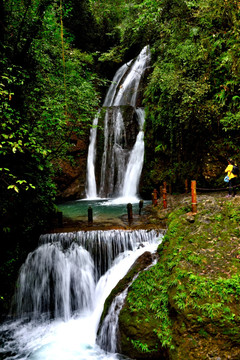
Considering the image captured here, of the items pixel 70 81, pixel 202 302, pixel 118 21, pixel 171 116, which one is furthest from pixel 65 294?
pixel 118 21

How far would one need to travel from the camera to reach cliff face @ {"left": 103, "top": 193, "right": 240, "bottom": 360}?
14.0ft

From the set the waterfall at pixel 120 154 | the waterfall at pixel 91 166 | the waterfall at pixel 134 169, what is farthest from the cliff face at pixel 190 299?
the waterfall at pixel 91 166

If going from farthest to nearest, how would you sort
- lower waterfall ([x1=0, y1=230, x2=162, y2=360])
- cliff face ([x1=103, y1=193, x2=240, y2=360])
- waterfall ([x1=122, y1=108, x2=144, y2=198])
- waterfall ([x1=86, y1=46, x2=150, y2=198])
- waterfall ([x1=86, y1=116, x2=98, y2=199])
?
waterfall ([x1=86, y1=116, x2=98, y2=199]), waterfall ([x1=86, y1=46, x2=150, y2=198]), waterfall ([x1=122, y1=108, x2=144, y2=198]), lower waterfall ([x1=0, y1=230, x2=162, y2=360]), cliff face ([x1=103, y1=193, x2=240, y2=360])

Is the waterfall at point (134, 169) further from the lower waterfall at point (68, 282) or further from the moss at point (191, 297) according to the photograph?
the moss at point (191, 297)

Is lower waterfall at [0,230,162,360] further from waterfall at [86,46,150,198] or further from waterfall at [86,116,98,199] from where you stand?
waterfall at [86,116,98,199]

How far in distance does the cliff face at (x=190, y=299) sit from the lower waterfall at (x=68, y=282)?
1.67 metres

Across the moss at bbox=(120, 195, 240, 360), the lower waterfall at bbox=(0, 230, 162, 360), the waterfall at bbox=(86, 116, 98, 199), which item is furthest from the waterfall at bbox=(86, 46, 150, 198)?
the moss at bbox=(120, 195, 240, 360)

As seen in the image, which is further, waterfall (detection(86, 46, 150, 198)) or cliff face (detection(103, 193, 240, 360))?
waterfall (detection(86, 46, 150, 198))

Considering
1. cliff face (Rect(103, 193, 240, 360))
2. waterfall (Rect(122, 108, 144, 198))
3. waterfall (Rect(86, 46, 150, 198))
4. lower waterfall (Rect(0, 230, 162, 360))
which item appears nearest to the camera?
cliff face (Rect(103, 193, 240, 360))

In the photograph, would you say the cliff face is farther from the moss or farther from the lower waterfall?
the lower waterfall

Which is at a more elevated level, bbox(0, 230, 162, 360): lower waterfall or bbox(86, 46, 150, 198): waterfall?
bbox(86, 46, 150, 198): waterfall

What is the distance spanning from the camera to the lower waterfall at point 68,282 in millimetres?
6730

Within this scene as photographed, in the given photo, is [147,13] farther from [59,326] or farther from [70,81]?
[59,326]

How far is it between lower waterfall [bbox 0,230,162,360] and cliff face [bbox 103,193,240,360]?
5.47 ft
